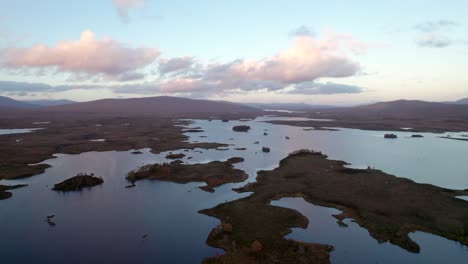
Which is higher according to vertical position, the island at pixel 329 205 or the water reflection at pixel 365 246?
the island at pixel 329 205

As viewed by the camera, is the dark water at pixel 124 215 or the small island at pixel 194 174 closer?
the dark water at pixel 124 215

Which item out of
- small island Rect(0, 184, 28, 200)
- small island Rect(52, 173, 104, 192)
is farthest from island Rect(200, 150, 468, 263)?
small island Rect(0, 184, 28, 200)

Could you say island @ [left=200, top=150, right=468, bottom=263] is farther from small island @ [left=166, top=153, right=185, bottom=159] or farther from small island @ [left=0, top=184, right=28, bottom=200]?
small island @ [left=0, top=184, right=28, bottom=200]

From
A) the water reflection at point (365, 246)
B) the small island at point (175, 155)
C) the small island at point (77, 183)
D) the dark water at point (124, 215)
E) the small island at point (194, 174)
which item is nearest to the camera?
the water reflection at point (365, 246)

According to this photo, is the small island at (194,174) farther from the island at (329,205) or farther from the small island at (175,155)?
the small island at (175,155)

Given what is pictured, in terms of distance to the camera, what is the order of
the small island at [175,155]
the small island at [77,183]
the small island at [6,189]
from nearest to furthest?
1. the small island at [6,189]
2. the small island at [77,183]
3. the small island at [175,155]

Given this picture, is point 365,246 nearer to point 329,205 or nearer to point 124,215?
point 329,205

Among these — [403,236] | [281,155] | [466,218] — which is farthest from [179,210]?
[281,155]

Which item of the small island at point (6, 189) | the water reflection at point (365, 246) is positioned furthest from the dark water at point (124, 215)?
the small island at point (6, 189)
